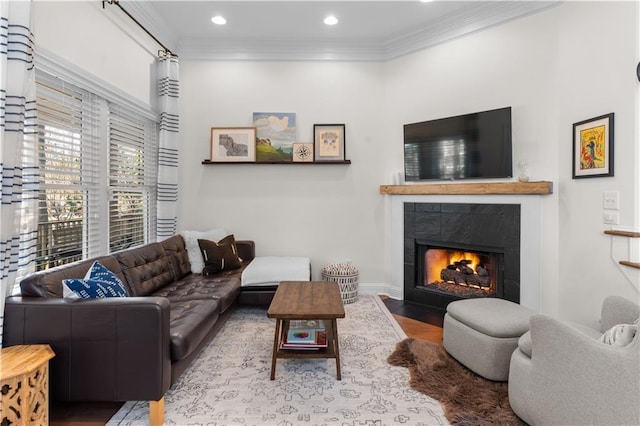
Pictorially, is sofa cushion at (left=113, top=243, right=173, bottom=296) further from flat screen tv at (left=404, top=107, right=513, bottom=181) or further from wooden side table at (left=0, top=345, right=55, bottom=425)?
flat screen tv at (left=404, top=107, right=513, bottom=181)

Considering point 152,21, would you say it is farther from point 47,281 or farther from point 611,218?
point 611,218

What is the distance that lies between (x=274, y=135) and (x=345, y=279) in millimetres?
2072

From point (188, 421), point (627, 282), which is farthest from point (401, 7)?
point (188, 421)

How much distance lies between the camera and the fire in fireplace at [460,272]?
3465 mm

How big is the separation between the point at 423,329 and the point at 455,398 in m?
1.14

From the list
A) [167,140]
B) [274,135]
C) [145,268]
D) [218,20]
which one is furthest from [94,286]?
[218,20]

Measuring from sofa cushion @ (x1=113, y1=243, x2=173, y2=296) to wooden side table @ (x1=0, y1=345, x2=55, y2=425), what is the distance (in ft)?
3.23

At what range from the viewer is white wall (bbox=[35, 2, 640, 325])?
95.1 inches

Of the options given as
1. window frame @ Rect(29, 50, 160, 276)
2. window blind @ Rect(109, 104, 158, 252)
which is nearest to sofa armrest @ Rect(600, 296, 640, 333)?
window frame @ Rect(29, 50, 160, 276)

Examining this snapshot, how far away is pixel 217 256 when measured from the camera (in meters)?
3.49

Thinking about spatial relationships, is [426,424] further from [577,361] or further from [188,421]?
[188,421]

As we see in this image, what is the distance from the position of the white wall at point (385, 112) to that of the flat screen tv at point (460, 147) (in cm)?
16

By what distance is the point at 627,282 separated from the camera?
88.3 inches

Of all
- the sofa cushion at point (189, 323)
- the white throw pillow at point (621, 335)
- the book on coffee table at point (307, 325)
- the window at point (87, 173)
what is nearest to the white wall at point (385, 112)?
the window at point (87, 173)
